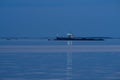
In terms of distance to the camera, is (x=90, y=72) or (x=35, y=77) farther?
(x=90, y=72)

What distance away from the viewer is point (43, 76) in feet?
32.7

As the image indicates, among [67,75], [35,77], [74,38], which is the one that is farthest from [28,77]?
[74,38]

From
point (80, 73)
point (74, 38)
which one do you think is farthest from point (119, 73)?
point (74, 38)

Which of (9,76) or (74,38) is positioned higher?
(74,38)

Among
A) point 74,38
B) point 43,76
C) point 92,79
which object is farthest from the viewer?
point 74,38

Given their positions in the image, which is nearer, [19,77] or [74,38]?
[19,77]

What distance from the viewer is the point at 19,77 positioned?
32.2ft

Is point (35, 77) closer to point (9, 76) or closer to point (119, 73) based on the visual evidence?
point (9, 76)

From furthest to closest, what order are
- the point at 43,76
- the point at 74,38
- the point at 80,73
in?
the point at 74,38 < the point at 80,73 < the point at 43,76

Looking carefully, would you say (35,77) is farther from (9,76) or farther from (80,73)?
(80,73)

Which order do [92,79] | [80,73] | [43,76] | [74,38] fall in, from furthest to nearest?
[74,38], [80,73], [43,76], [92,79]

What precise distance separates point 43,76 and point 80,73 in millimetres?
1181

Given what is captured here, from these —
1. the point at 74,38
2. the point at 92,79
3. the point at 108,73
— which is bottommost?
the point at 92,79

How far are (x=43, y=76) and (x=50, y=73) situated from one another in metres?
0.77
